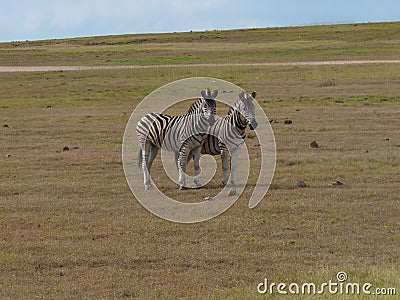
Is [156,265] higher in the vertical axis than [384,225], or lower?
lower

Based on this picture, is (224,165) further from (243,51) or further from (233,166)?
(243,51)

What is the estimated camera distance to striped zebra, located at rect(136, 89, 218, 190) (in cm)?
1313

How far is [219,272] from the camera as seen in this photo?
8508 millimetres

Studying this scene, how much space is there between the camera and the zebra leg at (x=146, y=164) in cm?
1340

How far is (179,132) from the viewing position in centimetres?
1341

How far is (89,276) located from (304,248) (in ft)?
8.55

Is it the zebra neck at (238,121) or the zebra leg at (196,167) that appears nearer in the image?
the zebra neck at (238,121)

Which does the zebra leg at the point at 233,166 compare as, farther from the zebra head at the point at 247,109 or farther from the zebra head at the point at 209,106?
the zebra head at the point at 209,106

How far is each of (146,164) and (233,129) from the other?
1642mm

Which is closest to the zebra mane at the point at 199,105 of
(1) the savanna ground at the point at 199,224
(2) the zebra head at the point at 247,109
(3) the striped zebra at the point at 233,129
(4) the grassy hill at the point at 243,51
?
(3) the striped zebra at the point at 233,129

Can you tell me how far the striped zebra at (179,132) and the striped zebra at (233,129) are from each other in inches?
7.9

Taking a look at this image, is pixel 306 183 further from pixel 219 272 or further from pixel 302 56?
pixel 302 56

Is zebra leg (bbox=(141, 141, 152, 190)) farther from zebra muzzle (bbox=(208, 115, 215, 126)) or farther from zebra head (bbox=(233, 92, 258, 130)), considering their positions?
zebra head (bbox=(233, 92, 258, 130))

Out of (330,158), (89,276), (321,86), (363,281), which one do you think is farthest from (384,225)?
(321,86)
